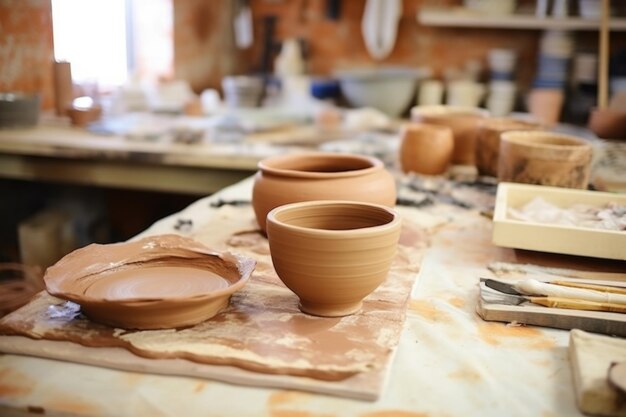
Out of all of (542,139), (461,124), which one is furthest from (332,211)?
(461,124)

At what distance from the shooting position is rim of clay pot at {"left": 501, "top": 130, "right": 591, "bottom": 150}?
2.00 m

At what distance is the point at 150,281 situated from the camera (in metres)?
1.26

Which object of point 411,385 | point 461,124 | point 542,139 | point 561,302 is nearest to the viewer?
point 411,385

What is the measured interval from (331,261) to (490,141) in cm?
144

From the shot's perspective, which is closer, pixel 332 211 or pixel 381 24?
pixel 332 211

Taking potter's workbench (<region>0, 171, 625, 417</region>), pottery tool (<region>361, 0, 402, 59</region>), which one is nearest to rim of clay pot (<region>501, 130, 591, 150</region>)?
potter's workbench (<region>0, 171, 625, 417</region>)

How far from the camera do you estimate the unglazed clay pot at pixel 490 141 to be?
2336 mm

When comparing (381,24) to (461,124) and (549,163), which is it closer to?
(461,124)

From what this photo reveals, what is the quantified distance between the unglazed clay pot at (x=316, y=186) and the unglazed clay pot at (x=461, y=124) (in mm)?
926

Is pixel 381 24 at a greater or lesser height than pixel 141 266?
greater

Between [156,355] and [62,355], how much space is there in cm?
16

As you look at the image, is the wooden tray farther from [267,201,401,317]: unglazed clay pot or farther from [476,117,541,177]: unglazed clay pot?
[476,117,541,177]: unglazed clay pot

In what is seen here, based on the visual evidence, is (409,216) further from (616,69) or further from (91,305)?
(616,69)

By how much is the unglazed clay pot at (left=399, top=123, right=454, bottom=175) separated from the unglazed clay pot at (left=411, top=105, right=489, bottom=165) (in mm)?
90
